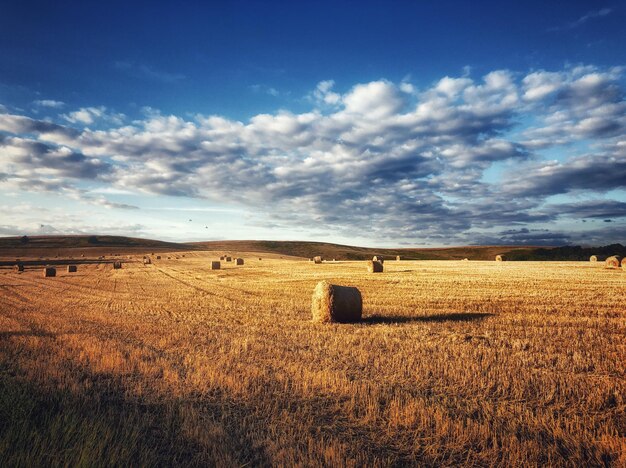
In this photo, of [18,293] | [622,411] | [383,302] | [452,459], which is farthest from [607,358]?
[18,293]

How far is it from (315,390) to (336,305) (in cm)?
797

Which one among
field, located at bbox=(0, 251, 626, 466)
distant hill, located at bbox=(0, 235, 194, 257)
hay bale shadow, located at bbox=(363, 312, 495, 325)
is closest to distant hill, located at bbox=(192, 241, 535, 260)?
distant hill, located at bbox=(0, 235, 194, 257)

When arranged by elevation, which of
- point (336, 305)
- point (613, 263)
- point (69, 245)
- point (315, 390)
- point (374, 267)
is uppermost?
point (69, 245)

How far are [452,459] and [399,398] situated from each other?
1753mm

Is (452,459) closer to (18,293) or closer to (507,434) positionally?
(507,434)

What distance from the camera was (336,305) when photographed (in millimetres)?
15398

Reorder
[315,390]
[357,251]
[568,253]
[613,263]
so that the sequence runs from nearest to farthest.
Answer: [315,390] → [613,263] → [568,253] → [357,251]

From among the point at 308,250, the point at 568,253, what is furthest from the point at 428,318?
the point at 308,250

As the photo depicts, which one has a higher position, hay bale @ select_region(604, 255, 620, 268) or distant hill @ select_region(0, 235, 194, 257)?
distant hill @ select_region(0, 235, 194, 257)

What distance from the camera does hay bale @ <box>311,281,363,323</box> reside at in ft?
50.7

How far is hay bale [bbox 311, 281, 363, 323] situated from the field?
33.5 inches

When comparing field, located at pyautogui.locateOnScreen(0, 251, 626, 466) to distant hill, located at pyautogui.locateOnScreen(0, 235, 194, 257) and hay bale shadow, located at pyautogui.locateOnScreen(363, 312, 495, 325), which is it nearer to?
hay bale shadow, located at pyautogui.locateOnScreen(363, 312, 495, 325)

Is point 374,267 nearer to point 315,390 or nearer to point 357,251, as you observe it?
point 315,390

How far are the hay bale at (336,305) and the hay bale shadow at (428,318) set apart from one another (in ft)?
2.17
